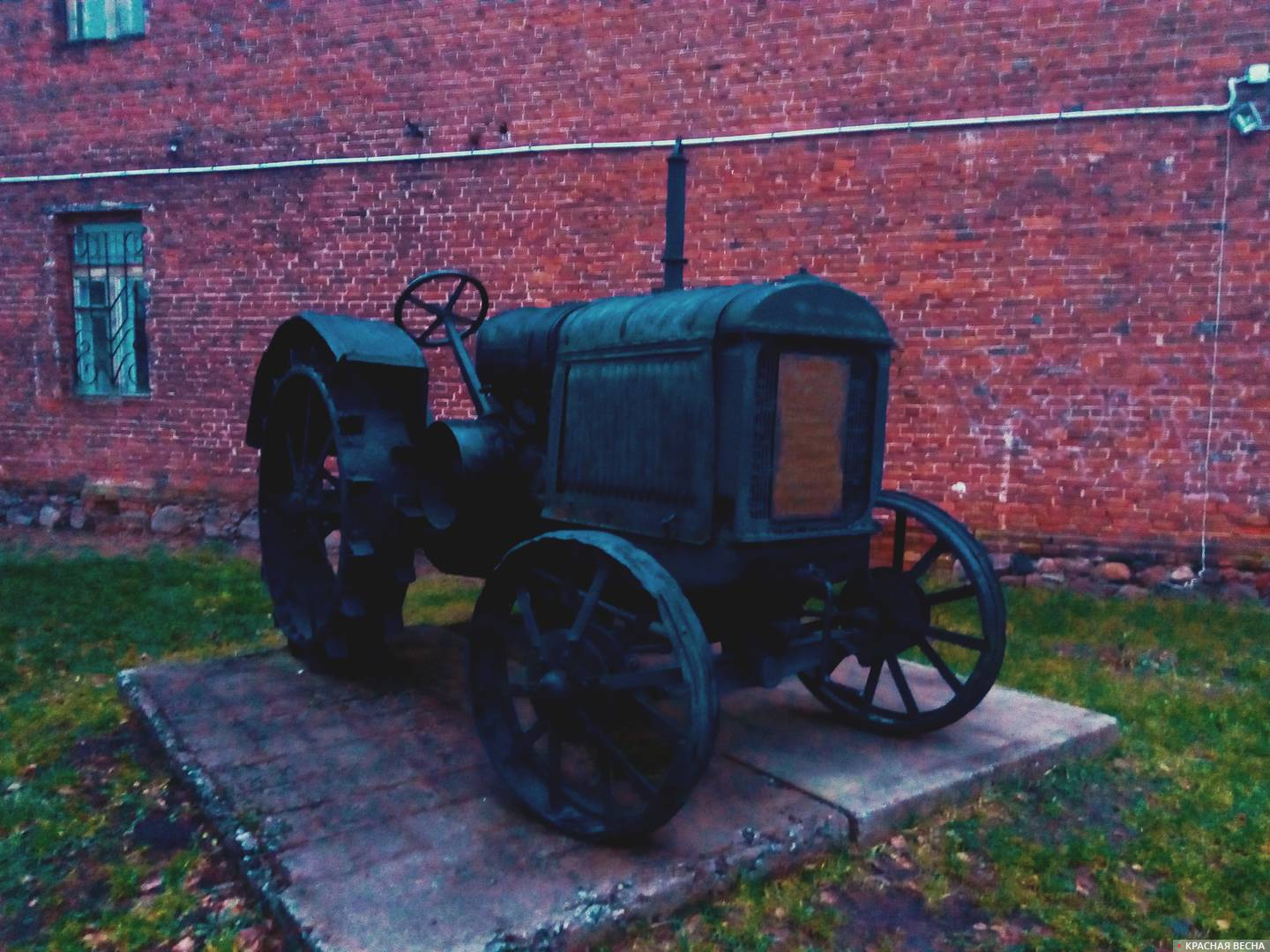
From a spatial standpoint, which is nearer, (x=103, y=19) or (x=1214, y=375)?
(x=1214, y=375)

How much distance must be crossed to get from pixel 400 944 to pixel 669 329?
2.01m

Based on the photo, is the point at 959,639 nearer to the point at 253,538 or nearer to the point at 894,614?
the point at 894,614

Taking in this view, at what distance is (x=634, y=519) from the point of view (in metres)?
3.59

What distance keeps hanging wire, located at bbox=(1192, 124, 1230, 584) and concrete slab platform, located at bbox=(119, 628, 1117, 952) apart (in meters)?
3.10

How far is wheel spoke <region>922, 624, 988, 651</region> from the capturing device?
3.96 metres

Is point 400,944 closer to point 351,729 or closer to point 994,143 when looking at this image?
point 351,729

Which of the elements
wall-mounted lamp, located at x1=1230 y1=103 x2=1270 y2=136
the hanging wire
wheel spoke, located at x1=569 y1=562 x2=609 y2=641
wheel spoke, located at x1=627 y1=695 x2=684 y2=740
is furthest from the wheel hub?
wall-mounted lamp, located at x1=1230 y1=103 x2=1270 y2=136

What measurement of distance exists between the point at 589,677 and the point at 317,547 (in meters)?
2.24

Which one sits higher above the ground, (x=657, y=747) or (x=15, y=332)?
(x=15, y=332)

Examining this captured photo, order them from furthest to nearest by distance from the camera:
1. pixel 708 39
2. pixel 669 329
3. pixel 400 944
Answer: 1. pixel 708 39
2. pixel 669 329
3. pixel 400 944

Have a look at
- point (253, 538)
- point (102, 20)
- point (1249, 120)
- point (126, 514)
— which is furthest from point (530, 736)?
point (102, 20)

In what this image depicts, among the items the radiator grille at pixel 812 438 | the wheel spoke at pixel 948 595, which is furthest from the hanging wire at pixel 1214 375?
the radiator grille at pixel 812 438

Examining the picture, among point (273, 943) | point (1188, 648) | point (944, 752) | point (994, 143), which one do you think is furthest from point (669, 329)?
point (994, 143)

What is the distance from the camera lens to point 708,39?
7.96 metres
